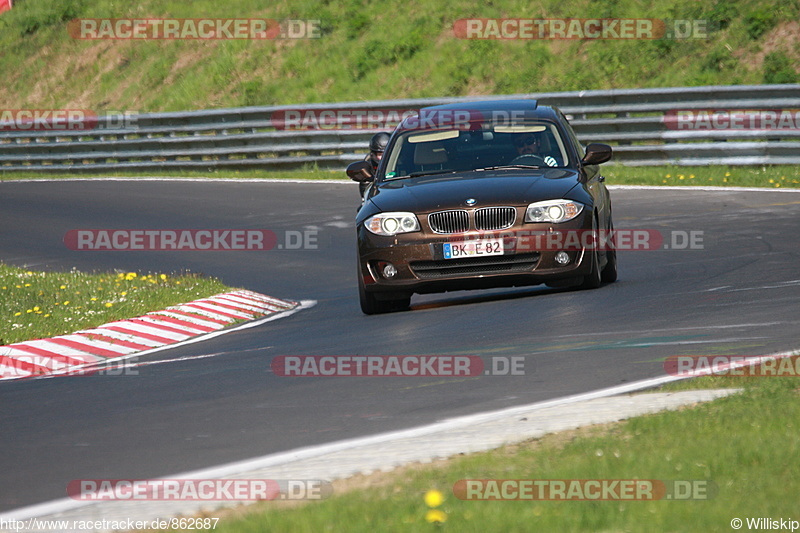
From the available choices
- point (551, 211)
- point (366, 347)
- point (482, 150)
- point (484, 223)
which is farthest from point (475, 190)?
point (366, 347)

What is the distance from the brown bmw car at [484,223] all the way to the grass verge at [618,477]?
4.34m

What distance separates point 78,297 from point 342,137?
12.5 meters

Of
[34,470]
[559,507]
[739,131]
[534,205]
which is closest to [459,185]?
[534,205]

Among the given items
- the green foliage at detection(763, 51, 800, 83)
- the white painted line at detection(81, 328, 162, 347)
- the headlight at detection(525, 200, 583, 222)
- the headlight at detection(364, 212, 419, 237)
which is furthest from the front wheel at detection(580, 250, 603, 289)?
the green foliage at detection(763, 51, 800, 83)

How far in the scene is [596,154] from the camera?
445 inches

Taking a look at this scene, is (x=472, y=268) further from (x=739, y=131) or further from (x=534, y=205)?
(x=739, y=131)

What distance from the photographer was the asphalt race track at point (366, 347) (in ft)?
20.9

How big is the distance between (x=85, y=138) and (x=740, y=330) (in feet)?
84.5

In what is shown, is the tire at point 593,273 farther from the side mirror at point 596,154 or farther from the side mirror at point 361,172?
the side mirror at point 361,172

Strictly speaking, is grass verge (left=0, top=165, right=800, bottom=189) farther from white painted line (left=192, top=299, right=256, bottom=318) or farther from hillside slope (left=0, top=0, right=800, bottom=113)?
white painted line (left=192, top=299, right=256, bottom=318)

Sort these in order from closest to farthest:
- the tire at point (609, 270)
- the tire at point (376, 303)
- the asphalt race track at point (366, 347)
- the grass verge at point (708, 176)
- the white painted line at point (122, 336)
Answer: the asphalt race track at point (366, 347) < the tire at point (376, 303) < the white painted line at point (122, 336) < the tire at point (609, 270) < the grass verge at point (708, 176)

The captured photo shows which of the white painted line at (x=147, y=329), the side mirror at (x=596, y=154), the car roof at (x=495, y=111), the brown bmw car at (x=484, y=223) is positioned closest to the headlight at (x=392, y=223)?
the brown bmw car at (x=484, y=223)

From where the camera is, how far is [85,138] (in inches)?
1260

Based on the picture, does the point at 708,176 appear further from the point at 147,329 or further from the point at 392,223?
the point at 147,329
